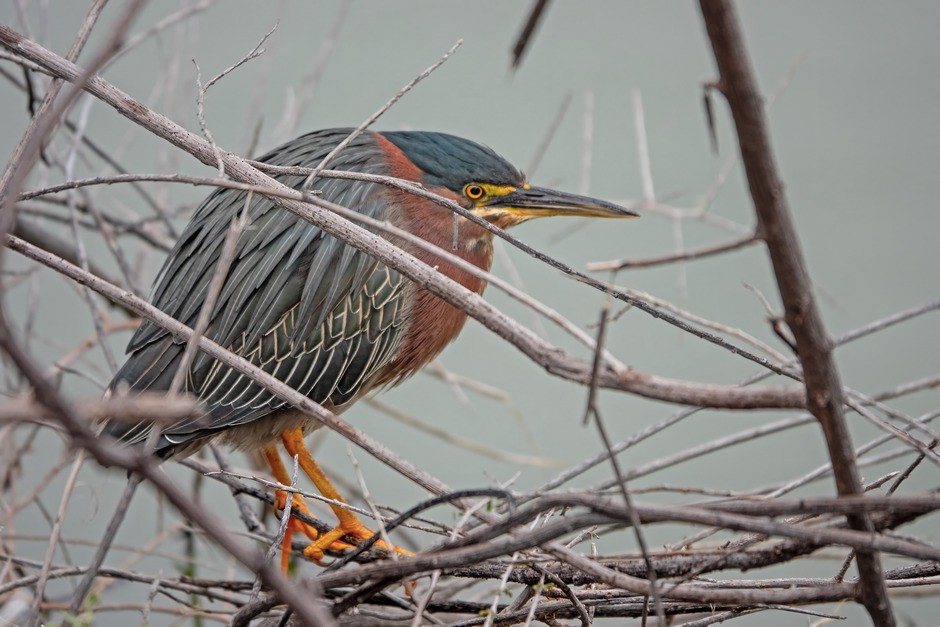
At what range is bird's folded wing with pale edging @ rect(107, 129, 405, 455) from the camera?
196cm

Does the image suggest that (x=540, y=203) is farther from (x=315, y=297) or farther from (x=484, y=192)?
(x=315, y=297)

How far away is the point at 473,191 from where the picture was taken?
2.22m

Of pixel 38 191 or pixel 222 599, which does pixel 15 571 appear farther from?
pixel 38 191

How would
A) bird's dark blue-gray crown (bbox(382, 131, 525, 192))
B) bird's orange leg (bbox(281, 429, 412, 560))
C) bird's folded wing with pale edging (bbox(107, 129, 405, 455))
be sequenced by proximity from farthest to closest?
bird's dark blue-gray crown (bbox(382, 131, 525, 192))
bird's orange leg (bbox(281, 429, 412, 560))
bird's folded wing with pale edging (bbox(107, 129, 405, 455))

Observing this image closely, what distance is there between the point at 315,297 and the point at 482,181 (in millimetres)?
476

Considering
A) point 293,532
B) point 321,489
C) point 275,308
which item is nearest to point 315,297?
point 275,308

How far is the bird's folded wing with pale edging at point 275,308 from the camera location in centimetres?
196

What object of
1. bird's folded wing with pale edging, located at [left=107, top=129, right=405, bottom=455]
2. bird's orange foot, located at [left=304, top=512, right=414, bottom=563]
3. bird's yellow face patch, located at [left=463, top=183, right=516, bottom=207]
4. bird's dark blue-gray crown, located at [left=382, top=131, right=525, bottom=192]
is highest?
bird's dark blue-gray crown, located at [left=382, top=131, right=525, bottom=192]

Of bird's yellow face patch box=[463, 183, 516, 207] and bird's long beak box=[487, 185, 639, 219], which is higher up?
bird's yellow face patch box=[463, 183, 516, 207]

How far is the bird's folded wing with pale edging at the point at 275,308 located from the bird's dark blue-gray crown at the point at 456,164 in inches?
6.0

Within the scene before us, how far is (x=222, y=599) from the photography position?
5.54 feet

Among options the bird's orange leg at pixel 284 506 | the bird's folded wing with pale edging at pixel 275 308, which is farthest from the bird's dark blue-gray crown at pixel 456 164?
the bird's orange leg at pixel 284 506

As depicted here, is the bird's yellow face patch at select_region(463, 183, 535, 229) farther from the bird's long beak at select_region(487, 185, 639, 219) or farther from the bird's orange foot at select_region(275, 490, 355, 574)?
the bird's orange foot at select_region(275, 490, 355, 574)

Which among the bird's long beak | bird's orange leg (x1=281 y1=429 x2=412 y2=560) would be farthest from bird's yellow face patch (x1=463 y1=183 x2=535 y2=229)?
bird's orange leg (x1=281 y1=429 x2=412 y2=560)
